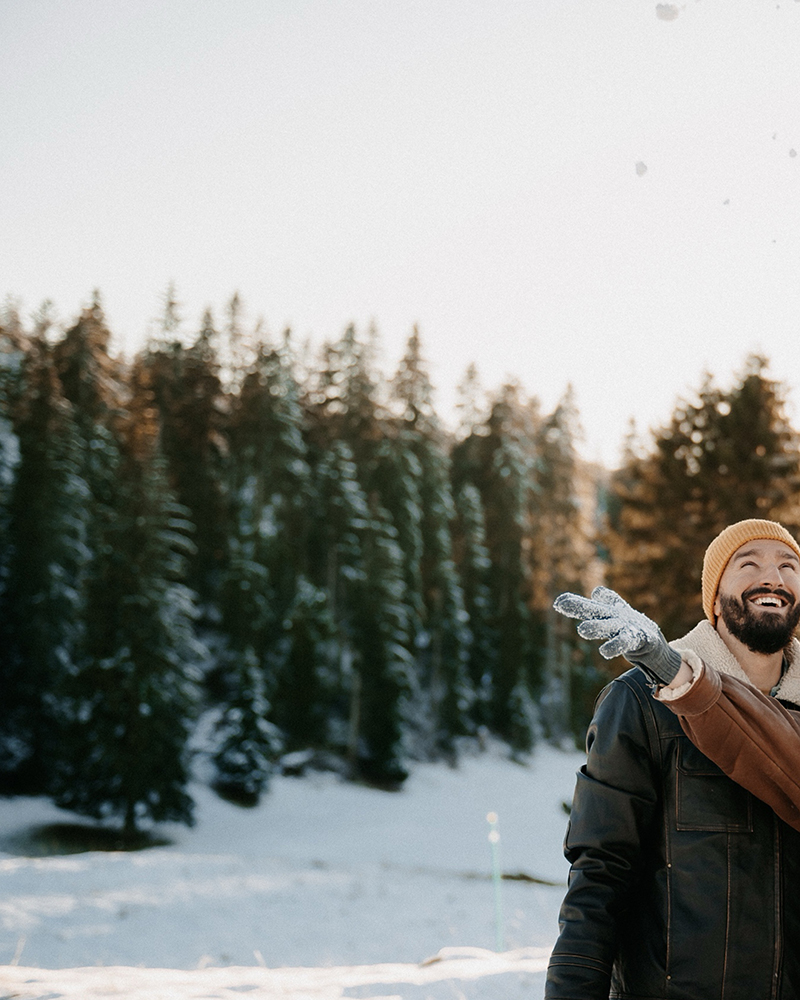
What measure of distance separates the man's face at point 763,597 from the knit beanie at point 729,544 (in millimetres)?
30

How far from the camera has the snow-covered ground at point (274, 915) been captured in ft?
24.1

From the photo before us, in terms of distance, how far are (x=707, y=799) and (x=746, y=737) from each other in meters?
0.33

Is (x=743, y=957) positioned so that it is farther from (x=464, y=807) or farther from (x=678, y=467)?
(x=464, y=807)

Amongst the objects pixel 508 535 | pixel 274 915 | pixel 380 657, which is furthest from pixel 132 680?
pixel 508 535

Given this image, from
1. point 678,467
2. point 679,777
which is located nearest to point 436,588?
point 678,467

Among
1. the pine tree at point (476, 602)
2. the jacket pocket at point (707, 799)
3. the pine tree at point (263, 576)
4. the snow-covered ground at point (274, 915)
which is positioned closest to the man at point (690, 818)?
the jacket pocket at point (707, 799)

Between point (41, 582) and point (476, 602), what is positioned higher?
point (476, 602)

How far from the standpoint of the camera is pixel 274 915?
499 inches

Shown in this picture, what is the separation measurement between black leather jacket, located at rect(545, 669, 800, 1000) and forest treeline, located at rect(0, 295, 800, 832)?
14.7 m

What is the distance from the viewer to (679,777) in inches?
101

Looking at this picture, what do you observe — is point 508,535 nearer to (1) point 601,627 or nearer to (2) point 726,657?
(2) point 726,657

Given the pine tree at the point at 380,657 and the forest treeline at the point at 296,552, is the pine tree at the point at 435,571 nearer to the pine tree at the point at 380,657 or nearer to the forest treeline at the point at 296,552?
the forest treeline at the point at 296,552

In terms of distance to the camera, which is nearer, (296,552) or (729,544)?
(729,544)

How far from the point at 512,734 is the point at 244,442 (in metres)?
19.3
